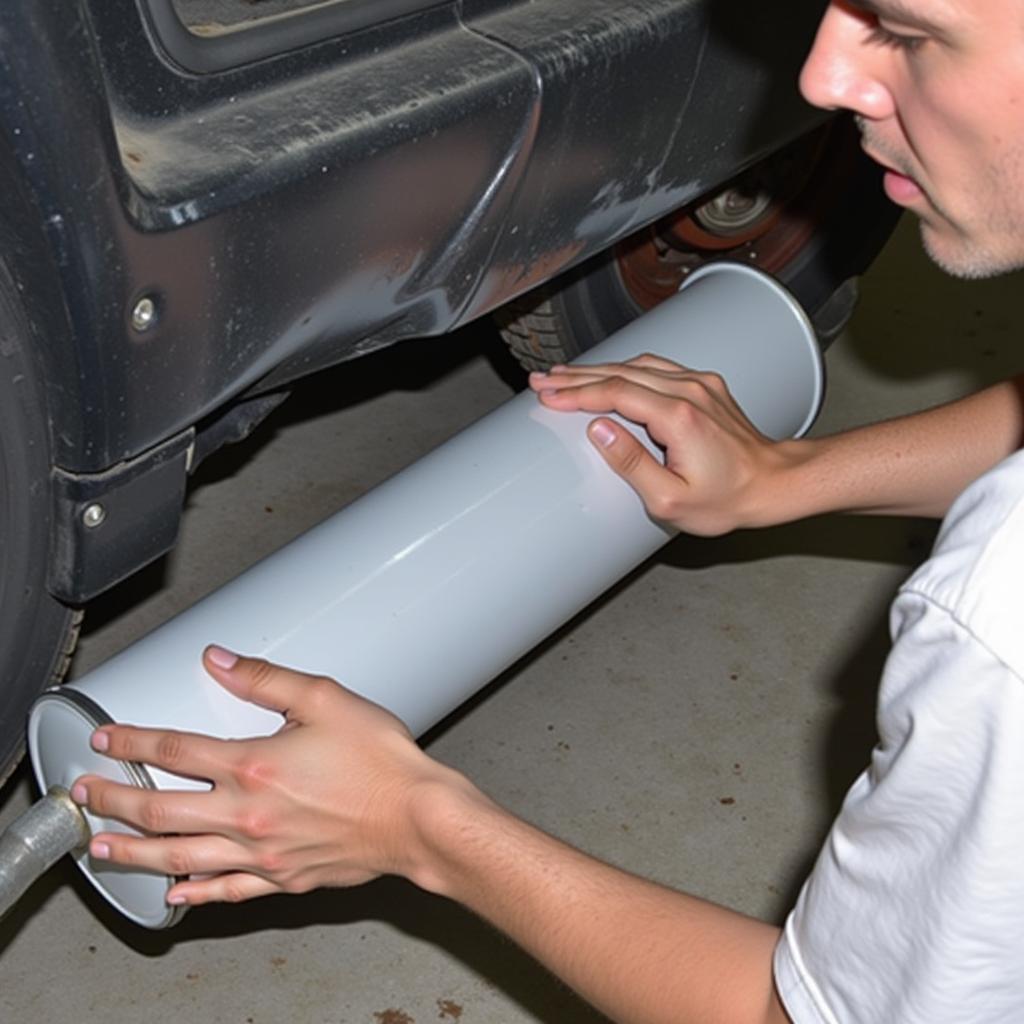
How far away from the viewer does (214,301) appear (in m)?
1.30

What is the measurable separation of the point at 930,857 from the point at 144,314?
0.69 m

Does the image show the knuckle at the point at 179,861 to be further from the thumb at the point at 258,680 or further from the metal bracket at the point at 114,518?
the metal bracket at the point at 114,518

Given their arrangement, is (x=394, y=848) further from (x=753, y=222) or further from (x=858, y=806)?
(x=753, y=222)

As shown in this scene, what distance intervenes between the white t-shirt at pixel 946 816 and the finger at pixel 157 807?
45cm

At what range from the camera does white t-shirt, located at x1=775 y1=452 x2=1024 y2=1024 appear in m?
0.90

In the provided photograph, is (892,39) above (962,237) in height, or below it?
above

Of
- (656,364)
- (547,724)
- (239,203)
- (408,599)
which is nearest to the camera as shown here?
(239,203)

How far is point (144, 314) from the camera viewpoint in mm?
1256

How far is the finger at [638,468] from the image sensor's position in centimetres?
162

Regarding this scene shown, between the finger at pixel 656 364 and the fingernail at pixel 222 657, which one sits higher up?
the fingernail at pixel 222 657

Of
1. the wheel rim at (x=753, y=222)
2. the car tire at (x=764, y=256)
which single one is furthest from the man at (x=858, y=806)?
the wheel rim at (x=753, y=222)

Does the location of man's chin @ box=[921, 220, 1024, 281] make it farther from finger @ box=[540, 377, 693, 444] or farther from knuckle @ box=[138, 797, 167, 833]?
knuckle @ box=[138, 797, 167, 833]

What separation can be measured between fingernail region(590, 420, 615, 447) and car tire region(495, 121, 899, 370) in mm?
568

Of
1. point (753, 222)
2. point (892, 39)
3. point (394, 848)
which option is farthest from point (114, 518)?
point (753, 222)
